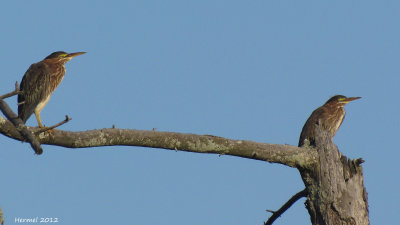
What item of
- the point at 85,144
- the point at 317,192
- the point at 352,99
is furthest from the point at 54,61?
the point at 352,99

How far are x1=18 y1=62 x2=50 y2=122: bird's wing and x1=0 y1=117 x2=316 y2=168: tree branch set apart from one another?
2198 millimetres

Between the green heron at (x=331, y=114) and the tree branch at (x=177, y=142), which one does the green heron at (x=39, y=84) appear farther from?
the green heron at (x=331, y=114)

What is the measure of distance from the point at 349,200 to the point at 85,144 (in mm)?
2601

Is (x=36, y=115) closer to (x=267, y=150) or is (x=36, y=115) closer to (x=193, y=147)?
(x=193, y=147)

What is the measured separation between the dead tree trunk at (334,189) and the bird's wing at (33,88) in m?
3.57

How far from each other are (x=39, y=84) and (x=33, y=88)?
0.43 feet

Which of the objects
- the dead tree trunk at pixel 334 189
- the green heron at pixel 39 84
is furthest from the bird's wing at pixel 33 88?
the dead tree trunk at pixel 334 189

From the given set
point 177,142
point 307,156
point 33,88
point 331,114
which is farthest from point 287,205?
point 33,88

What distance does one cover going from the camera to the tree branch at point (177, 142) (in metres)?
4.82

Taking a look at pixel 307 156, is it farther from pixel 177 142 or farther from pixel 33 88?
pixel 33 88

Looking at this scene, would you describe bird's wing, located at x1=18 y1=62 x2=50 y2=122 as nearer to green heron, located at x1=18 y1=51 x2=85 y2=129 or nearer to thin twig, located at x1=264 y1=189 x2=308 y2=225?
green heron, located at x1=18 y1=51 x2=85 y2=129

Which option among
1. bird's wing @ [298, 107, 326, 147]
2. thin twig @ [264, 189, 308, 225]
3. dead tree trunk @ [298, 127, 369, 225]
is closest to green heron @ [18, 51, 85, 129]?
thin twig @ [264, 189, 308, 225]

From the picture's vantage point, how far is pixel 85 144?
484cm

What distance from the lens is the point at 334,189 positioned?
17.6 ft
